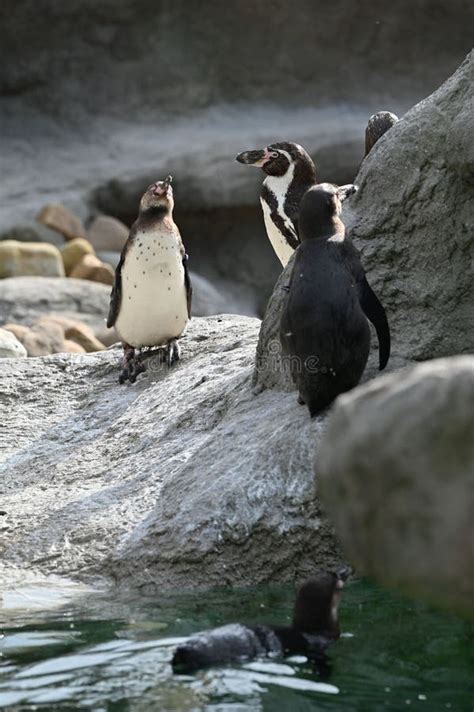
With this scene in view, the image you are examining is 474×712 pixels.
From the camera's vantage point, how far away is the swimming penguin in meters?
4.30

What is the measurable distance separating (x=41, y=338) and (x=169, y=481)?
18.2ft

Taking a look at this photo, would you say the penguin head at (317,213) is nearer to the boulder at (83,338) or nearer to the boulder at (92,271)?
the boulder at (83,338)

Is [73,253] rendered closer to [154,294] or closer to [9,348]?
[9,348]

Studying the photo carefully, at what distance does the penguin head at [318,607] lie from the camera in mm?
4696

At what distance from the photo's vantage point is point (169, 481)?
6.49m

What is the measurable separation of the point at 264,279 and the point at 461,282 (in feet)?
43.1

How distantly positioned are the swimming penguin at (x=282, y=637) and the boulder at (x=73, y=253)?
12.3 m

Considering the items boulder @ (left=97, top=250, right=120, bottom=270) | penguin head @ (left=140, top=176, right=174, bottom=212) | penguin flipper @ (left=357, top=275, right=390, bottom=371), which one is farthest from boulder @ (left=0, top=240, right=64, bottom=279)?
penguin flipper @ (left=357, top=275, right=390, bottom=371)

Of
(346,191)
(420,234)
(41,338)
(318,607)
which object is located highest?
(346,191)

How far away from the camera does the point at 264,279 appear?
782 inches

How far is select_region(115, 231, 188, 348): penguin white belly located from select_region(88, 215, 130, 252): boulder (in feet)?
31.4

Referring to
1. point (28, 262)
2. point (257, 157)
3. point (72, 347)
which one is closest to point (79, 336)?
point (72, 347)

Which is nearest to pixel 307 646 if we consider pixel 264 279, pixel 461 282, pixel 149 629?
pixel 149 629

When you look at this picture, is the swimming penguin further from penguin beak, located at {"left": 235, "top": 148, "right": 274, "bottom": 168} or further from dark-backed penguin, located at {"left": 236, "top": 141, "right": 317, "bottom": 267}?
penguin beak, located at {"left": 235, "top": 148, "right": 274, "bottom": 168}
